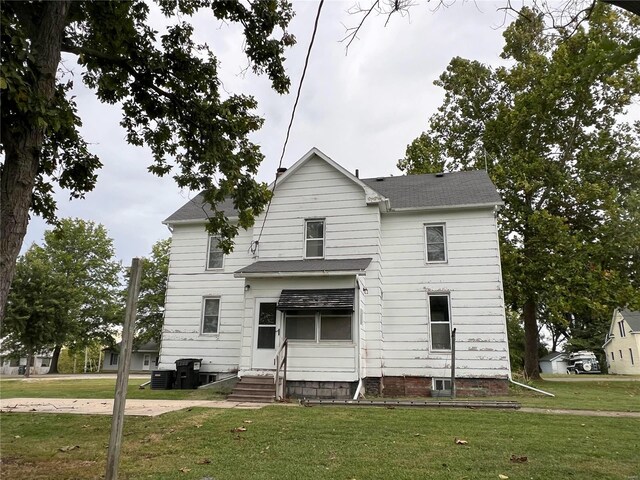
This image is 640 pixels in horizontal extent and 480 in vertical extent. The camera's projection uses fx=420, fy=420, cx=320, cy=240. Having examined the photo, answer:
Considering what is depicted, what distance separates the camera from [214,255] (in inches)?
617

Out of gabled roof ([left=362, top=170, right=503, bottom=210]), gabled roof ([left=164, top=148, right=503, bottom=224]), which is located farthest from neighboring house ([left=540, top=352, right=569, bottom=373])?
gabled roof ([left=164, top=148, right=503, bottom=224])

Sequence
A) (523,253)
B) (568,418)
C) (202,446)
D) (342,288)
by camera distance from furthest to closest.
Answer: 1. (523,253)
2. (342,288)
3. (568,418)
4. (202,446)

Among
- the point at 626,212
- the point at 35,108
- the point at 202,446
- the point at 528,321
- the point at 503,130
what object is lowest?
the point at 202,446

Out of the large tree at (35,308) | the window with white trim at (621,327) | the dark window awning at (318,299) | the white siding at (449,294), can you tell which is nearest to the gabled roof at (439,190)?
the white siding at (449,294)

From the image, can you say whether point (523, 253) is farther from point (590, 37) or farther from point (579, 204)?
point (590, 37)

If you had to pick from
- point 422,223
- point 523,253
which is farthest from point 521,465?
point 523,253

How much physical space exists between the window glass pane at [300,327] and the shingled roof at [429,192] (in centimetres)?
416

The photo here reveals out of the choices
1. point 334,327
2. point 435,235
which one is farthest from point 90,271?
point 435,235

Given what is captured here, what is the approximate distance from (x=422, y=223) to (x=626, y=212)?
9411mm

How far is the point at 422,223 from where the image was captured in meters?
Result: 14.0

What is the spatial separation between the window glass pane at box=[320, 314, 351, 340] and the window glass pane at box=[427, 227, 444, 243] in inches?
165

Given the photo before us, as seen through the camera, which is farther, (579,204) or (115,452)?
(579,204)

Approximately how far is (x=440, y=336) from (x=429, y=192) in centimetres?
520

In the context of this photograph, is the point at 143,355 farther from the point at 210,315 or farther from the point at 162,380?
the point at 210,315
